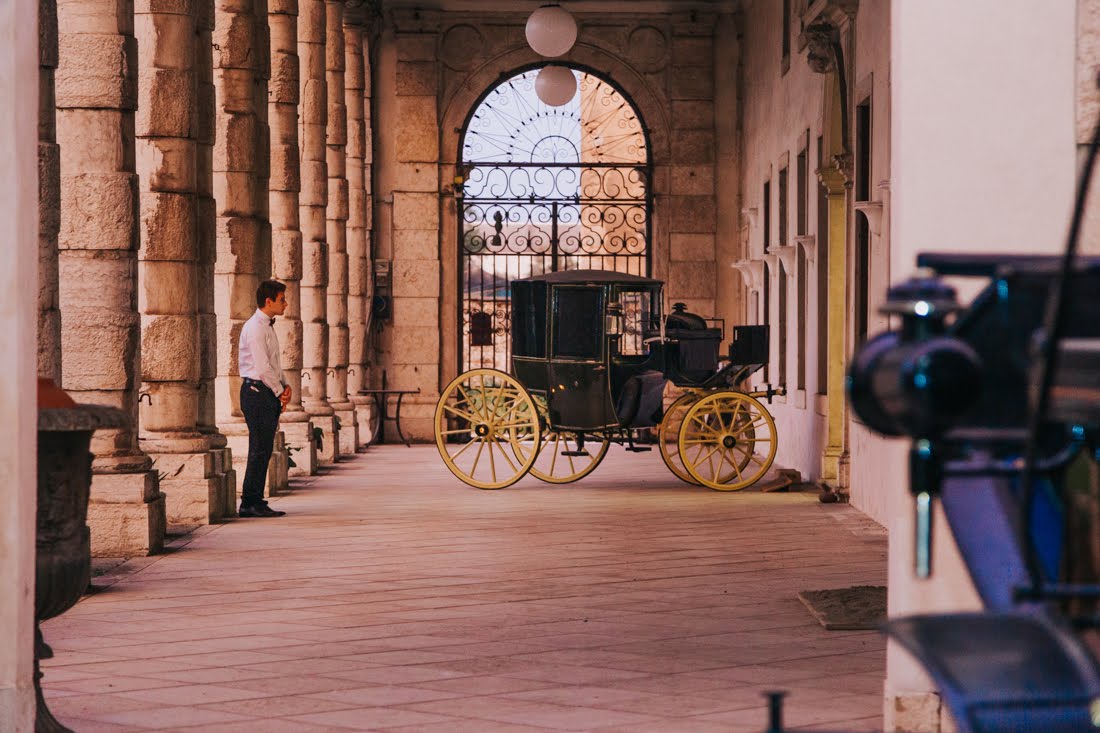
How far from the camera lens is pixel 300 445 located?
18.1 metres

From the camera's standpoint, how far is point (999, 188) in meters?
5.46

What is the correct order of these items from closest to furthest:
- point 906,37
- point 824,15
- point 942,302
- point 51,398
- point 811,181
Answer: point 942,302
point 906,37
point 51,398
point 824,15
point 811,181

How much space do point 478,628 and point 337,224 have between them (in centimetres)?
1432

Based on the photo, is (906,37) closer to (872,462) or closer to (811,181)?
(872,462)

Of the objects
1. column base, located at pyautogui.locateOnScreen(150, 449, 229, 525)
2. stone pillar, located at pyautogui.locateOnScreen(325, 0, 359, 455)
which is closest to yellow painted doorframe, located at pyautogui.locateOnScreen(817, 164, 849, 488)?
column base, located at pyautogui.locateOnScreen(150, 449, 229, 525)

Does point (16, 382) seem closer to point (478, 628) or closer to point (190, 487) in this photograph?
point (478, 628)

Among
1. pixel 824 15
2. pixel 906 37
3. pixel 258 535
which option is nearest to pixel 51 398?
pixel 906 37

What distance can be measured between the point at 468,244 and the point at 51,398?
66.3ft

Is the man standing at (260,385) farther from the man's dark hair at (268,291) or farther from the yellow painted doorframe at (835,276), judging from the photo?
the yellow painted doorframe at (835,276)

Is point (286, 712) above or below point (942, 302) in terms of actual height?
below

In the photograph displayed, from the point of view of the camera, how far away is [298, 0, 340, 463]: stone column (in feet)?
64.5

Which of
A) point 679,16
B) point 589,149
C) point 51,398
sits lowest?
point 51,398

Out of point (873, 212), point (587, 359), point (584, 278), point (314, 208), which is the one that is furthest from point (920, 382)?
point (314, 208)

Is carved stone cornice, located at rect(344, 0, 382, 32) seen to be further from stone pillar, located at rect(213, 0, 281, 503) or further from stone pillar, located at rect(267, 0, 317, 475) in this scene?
stone pillar, located at rect(213, 0, 281, 503)
